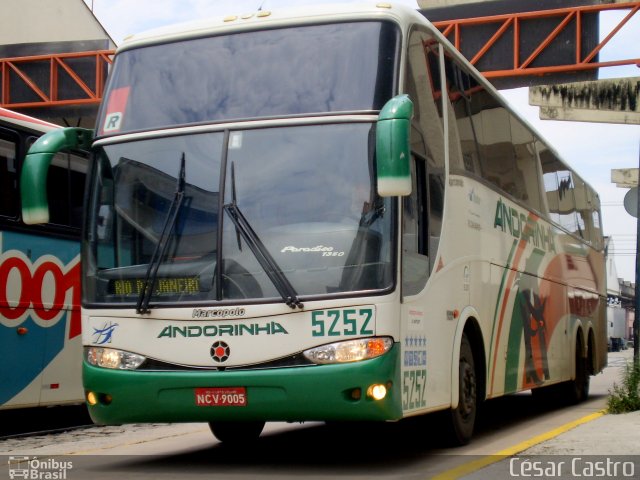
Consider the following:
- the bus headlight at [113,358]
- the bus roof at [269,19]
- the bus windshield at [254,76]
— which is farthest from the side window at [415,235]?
the bus headlight at [113,358]

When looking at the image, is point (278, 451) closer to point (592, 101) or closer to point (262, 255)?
point (262, 255)

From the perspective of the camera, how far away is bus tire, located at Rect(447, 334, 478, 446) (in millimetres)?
9797

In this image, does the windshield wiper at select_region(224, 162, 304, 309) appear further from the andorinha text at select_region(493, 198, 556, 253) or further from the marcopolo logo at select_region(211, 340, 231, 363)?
the andorinha text at select_region(493, 198, 556, 253)

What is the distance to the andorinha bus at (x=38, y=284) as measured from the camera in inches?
479

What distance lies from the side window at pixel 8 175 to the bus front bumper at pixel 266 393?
4118mm

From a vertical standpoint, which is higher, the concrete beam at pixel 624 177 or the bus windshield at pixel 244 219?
the concrete beam at pixel 624 177

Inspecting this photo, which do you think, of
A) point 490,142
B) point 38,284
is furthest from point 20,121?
point 490,142

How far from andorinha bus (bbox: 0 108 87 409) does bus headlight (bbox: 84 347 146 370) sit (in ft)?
12.0

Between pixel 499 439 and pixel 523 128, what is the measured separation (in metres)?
4.62

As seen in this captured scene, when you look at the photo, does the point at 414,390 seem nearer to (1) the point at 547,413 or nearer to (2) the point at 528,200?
(2) the point at 528,200

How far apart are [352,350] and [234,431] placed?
3.08m

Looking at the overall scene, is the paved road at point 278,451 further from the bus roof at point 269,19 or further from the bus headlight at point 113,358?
the bus roof at point 269,19

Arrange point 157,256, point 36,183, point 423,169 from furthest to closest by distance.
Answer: point 423,169 < point 36,183 < point 157,256

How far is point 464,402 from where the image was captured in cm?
1005
